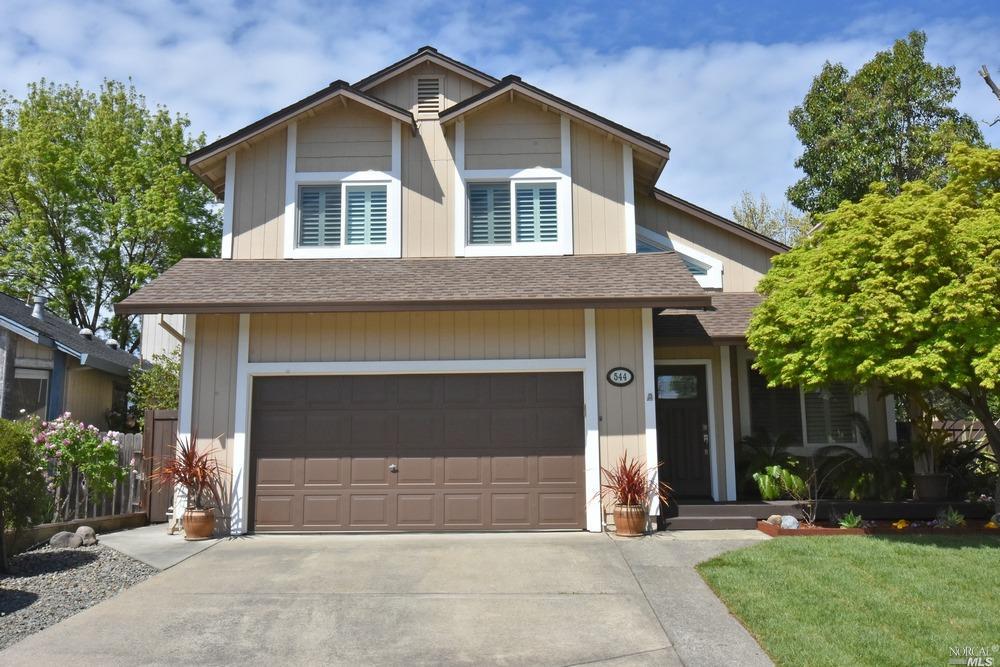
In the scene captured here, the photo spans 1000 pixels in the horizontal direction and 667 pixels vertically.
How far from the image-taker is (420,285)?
1038 cm

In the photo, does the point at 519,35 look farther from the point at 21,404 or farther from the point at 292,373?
the point at 21,404

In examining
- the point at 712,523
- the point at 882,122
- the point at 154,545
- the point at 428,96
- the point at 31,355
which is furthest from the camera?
the point at 882,122

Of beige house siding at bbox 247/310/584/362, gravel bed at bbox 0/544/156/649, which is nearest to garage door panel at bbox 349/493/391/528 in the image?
beige house siding at bbox 247/310/584/362

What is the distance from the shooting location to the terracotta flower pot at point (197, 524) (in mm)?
9891

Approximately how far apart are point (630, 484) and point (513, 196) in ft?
15.6

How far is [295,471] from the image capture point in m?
10.6

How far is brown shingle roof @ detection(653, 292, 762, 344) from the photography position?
11250 millimetres

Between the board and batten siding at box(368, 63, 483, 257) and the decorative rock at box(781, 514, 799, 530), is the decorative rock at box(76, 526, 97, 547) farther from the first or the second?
the decorative rock at box(781, 514, 799, 530)

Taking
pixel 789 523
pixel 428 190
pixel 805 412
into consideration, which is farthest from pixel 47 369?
pixel 805 412

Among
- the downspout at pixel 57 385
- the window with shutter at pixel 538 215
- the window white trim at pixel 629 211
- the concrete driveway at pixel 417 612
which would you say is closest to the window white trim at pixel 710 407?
the window white trim at pixel 629 211

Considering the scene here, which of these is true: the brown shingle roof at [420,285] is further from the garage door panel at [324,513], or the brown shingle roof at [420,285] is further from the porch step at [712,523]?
the porch step at [712,523]

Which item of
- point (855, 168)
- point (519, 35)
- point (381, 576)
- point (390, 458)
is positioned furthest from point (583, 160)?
point (855, 168)

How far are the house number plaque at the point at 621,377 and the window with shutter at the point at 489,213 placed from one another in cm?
273

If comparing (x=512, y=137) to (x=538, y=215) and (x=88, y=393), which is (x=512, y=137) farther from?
(x=88, y=393)
